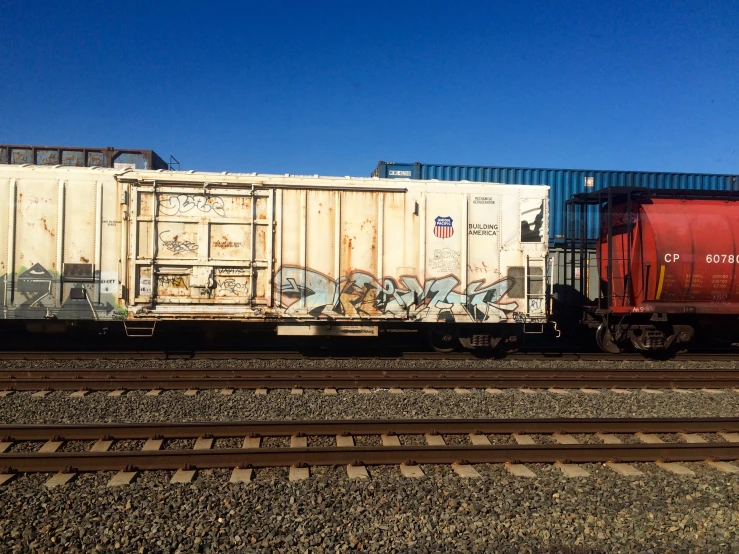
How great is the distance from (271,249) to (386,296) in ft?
8.13

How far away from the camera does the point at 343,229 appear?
415 inches

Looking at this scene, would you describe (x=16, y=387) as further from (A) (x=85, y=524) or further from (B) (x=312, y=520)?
(B) (x=312, y=520)

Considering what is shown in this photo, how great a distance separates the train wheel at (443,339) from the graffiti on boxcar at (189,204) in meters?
5.00

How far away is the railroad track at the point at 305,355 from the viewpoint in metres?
10.4

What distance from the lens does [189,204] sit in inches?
401

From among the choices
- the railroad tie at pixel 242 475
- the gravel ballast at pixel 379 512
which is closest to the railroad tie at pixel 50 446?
the gravel ballast at pixel 379 512

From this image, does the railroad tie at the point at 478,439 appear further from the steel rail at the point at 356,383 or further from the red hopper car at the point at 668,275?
the red hopper car at the point at 668,275

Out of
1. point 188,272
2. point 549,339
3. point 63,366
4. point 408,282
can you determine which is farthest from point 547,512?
point 549,339

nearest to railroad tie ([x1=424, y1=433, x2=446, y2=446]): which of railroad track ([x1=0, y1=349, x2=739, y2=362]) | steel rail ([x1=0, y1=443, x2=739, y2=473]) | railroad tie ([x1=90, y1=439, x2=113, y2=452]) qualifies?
steel rail ([x1=0, y1=443, x2=739, y2=473])

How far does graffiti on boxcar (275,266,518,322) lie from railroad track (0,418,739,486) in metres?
4.29

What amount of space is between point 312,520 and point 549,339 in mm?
11025

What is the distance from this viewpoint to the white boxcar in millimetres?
9930

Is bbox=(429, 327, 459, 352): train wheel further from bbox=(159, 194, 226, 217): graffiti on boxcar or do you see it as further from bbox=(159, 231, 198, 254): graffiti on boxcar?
bbox=(159, 231, 198, 254): graffiti on boxcar

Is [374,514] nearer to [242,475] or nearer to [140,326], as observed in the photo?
[242,475]
